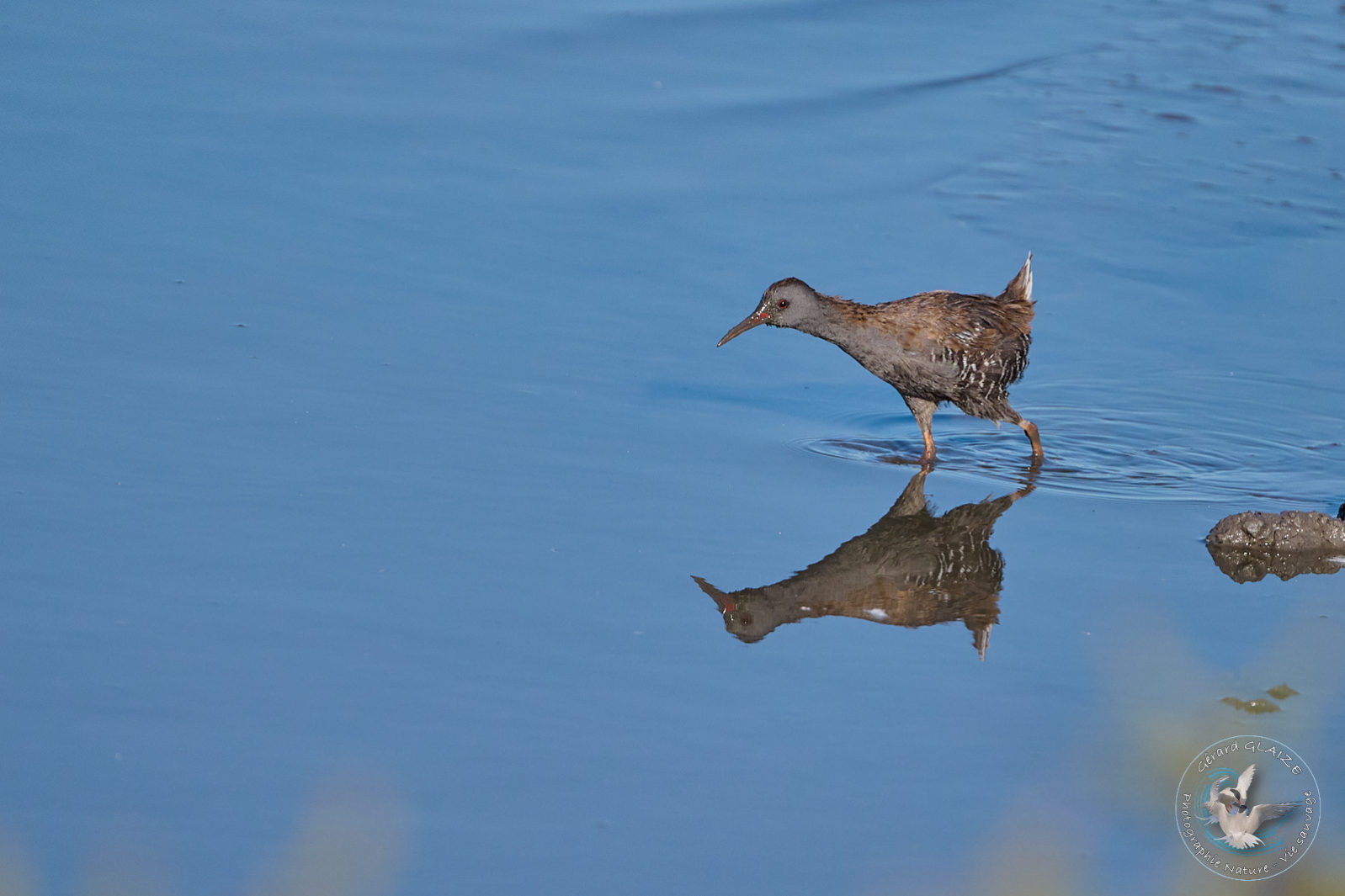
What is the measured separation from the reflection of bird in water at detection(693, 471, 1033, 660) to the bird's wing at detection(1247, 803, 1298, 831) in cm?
200

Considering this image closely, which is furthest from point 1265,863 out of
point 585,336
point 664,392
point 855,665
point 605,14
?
point 605,14

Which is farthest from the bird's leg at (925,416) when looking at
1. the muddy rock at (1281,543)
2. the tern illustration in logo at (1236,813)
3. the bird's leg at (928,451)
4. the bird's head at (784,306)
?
the tern illustration in logo at (1236,813)

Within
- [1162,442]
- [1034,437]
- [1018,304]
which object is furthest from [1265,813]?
[1018,304]

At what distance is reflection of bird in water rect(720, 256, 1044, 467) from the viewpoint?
28.8ft

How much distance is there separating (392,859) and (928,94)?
10.3 m

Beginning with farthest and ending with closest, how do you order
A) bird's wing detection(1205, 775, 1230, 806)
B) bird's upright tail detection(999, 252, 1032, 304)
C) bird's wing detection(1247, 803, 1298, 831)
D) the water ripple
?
1. bird's upright tail detection(999, 252, 1032, 304)
2. the water ripple
3. bird's wing detection(1247, 803, 1298, 831)
4. bird's wing detection(1205, 775, 1230, 806)

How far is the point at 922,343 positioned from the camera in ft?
28.9

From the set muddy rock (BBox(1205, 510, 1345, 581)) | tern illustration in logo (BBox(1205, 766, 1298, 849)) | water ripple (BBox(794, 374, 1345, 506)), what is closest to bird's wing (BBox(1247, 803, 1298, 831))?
tern illustration in logo (BBox(1205, 766, 1298, 849))

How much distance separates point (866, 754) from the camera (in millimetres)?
5629

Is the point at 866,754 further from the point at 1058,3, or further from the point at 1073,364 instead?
the point at 1058,3

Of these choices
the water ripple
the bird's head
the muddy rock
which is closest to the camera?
the muddy rock

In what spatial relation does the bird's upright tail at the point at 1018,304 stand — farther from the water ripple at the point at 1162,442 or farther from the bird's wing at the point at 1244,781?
the bird's wing at the point at 1244,781

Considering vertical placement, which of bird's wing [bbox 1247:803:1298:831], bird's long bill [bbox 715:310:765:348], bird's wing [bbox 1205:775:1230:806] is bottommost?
bird's long bill [bbox 715:310:765:348]

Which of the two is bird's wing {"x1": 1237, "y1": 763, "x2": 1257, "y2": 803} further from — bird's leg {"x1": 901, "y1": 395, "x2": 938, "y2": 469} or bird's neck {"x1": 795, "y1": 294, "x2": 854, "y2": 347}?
bird's neck {"x1": 795, "y1": 294, "x2": 854, "y2": 347}
